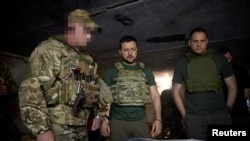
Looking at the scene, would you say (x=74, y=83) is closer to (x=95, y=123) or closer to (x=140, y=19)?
(x=95, y=123)

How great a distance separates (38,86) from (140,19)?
98.5 inches

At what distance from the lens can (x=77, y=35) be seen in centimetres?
184

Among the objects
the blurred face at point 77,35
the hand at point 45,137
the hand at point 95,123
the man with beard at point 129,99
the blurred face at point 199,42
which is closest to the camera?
the hand at point 45,137

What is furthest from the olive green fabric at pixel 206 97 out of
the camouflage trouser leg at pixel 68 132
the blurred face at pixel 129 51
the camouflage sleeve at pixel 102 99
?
the camouflage trouser leg at pixel 68 132

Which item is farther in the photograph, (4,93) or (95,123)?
(4,93)

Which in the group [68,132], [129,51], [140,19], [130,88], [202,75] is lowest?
[68,132]

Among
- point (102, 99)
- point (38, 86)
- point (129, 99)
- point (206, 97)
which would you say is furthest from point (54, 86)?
point (206, 97)

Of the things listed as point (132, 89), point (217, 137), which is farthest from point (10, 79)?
point (217, 137)

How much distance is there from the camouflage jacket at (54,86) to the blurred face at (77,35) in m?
0.06

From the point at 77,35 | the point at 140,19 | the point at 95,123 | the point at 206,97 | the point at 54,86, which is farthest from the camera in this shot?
the point at 140,19

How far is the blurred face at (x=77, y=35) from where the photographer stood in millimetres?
1838

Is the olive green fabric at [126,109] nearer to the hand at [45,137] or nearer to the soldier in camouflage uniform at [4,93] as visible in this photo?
the hand at [45,137]

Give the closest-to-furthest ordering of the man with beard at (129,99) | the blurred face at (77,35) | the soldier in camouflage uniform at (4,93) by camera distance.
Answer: the blurred face at (77,35) → the man with beard at (129,99) → the soldier in camouflage uniform at (4,93)

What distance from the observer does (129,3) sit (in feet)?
10.8
